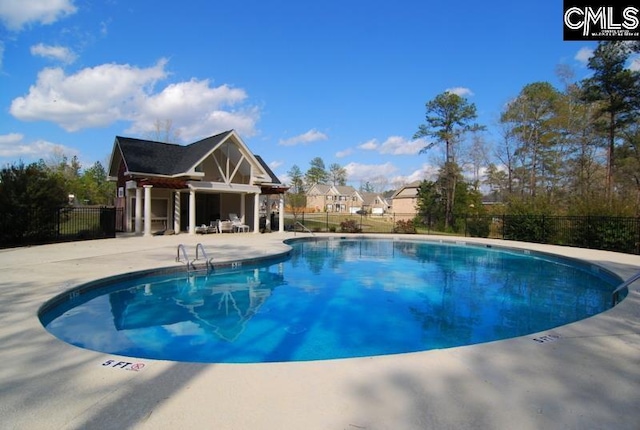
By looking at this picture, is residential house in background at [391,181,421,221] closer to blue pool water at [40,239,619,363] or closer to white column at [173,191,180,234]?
white column at [173,191,180,234]

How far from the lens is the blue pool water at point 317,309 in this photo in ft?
18.6

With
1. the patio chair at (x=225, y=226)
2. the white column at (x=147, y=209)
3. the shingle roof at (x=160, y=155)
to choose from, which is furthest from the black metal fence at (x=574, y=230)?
the white column at (x=147, y=209)

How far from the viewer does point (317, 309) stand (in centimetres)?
772

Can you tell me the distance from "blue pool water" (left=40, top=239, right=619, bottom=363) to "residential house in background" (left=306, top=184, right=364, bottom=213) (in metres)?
64.9

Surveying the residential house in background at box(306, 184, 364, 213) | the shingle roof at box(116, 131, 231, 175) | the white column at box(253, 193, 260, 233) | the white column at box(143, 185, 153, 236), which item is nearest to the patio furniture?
the white column at box(253, 193, 260, 233)

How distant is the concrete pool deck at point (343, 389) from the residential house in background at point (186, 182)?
48.7 ft

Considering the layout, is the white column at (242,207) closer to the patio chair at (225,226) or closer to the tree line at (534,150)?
the patio chair at (225,226)

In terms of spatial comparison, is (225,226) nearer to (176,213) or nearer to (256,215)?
(256,215)

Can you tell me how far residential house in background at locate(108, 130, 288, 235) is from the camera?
18.8m

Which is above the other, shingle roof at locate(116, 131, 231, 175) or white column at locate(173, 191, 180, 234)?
shingle roof at locate(116, 131, 231, 175)

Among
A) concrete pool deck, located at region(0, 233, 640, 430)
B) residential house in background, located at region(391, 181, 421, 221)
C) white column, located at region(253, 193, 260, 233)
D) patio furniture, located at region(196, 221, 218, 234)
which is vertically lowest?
concrete pool deck, located at region(0, 233, 640, 430)

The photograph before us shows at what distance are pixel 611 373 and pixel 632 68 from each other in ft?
79.2

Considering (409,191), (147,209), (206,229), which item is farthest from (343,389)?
(409,191)

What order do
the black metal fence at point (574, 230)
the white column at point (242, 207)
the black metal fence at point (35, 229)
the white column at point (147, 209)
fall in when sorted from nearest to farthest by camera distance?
the black metal fence at point (35, 229) < the black metal fence at point (574, 230) < the white column at point (147, 209) < the white column at point (242, 207)
